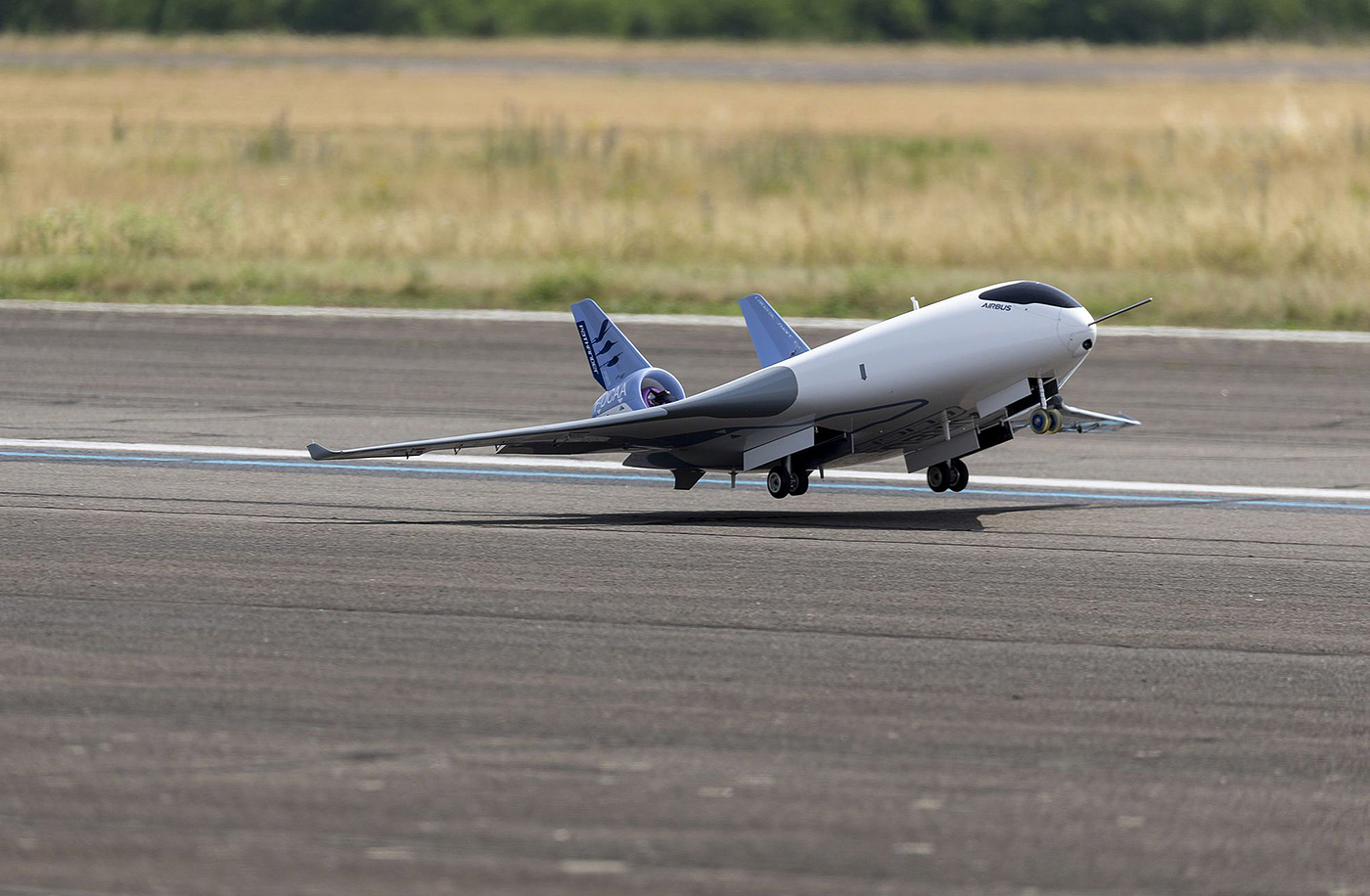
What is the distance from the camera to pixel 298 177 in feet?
135

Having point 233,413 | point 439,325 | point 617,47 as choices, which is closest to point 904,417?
point 233,413

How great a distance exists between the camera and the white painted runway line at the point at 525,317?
996 inches

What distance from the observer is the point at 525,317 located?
88.4 feet

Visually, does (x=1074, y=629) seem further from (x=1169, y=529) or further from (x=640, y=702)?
(x=1169, y=529)

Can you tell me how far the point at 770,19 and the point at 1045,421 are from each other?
96.8 metres

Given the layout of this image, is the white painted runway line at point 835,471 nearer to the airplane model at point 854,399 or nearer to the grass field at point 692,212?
the airplane model at point 854,399

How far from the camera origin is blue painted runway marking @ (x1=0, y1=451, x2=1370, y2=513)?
1498 centimetres

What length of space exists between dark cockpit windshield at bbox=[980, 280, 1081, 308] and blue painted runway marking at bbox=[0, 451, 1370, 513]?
330 centimetres

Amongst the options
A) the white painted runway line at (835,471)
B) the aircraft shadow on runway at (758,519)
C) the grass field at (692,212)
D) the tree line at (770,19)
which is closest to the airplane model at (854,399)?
the aircraft shadow on runway at (758,519)

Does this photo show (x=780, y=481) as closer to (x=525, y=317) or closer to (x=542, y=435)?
(x=542, y=435)

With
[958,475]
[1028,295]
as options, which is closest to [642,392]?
Result: [958,475]

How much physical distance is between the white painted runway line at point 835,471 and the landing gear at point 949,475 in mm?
2478

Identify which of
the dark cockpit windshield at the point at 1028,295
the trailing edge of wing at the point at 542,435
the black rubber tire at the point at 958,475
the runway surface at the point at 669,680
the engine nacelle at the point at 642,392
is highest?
the dark cockpit windshield at the point at 1028,295

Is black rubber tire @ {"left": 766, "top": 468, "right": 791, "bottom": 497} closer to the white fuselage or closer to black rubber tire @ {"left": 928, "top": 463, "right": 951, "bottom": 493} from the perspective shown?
the white fuselage
